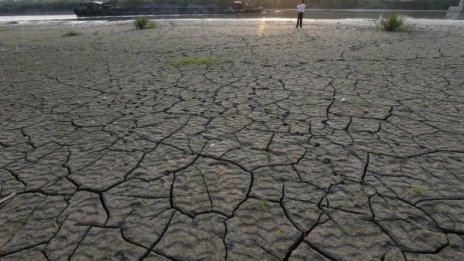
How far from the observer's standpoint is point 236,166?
7.62 ft

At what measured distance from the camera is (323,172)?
2.20 metres

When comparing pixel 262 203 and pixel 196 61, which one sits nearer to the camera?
pixel 262 203

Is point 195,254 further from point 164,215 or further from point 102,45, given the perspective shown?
point 102,45

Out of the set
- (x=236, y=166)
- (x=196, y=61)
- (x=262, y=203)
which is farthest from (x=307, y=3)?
(x=262, y=203)

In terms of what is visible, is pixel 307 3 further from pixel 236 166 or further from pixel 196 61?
pixel 236 166

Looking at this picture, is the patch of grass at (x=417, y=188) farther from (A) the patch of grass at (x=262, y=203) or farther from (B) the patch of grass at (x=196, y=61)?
(B) the patch of grass at (x=196, y=61)

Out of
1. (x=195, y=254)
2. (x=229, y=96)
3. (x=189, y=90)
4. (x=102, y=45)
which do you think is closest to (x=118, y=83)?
(x=189, y=90)

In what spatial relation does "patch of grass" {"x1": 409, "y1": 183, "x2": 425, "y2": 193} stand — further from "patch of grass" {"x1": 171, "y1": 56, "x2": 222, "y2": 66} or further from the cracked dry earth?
"patch of grass" {"x1": 171, "y1": 56, "x2": 222, "y2": 66}

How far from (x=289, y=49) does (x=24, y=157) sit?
18.7 ft

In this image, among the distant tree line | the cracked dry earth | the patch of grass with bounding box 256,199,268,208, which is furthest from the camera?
the distant tree line

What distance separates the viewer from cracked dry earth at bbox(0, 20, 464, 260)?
163 cm

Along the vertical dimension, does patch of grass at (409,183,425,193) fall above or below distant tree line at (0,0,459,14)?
below

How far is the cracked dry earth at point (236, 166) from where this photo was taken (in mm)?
1635

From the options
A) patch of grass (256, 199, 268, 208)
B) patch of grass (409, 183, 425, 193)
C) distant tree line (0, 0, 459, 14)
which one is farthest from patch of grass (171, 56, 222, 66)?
distant tree line (0, 0, 459, 14)
